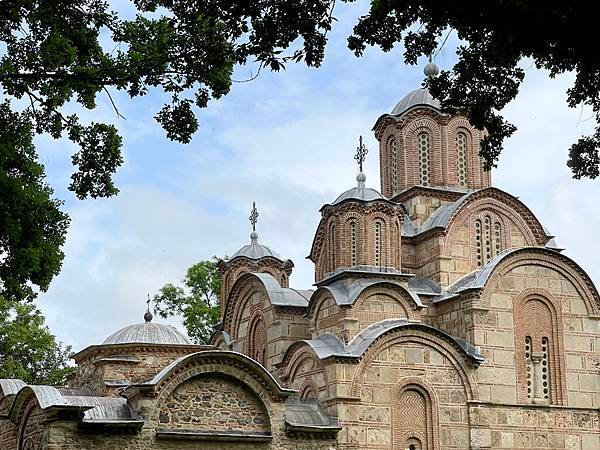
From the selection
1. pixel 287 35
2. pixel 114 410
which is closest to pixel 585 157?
pixel 287 35

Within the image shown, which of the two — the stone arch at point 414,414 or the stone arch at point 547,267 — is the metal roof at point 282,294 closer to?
the stone arch at point 414,414

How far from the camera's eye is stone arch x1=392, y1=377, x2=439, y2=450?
59.4ft

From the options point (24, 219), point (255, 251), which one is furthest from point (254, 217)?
point (24, 219)

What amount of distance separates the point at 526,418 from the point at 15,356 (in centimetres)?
1490

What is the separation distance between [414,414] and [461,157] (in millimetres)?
6468

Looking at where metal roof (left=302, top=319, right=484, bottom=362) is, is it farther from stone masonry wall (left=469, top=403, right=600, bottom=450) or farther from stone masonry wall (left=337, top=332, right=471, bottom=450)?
stone masonry wall (left=469, top=403, right=600, bottom=450)

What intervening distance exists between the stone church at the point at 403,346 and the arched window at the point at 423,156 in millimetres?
40

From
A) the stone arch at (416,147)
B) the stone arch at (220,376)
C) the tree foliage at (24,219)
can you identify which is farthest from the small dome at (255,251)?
the tree foliage at (24,219)

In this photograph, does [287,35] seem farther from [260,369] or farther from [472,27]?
[260,369]

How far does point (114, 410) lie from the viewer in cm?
1513

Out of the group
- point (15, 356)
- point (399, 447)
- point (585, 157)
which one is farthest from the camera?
point (15, 356)

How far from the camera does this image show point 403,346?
1838 cm

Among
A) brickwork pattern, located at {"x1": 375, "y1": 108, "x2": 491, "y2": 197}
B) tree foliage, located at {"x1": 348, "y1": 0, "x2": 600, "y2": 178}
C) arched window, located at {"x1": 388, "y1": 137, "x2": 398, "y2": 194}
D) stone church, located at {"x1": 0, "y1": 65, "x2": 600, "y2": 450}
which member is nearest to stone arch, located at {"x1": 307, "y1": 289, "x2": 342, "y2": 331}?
stone church, located at {"x1": 0, "y1": 65, "x2": 600, "y2": 450}

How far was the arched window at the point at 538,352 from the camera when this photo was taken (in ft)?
63.1
